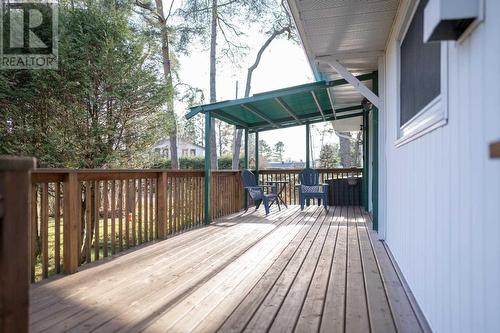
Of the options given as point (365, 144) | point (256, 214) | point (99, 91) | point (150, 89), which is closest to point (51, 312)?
point (99, 91)

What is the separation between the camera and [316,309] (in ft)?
7.53

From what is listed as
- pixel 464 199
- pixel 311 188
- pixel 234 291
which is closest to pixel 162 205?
pixel 234 291

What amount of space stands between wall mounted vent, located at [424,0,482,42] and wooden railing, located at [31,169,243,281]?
2.68 metres

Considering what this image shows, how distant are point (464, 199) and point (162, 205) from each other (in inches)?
146

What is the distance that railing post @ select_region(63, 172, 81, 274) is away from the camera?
302 cm

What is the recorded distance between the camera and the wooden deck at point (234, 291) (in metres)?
2.09

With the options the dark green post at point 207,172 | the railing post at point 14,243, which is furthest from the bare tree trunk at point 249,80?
Result: the railing post at point 14,243

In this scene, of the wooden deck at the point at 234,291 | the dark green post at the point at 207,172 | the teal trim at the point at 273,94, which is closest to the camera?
the wooden deck at the point at 234,291

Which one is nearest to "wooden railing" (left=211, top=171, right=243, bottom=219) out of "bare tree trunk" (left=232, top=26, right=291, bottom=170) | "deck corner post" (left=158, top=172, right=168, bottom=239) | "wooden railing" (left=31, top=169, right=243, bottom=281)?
"wooden railing" (left=31, top=169, right=243, bottom=281)

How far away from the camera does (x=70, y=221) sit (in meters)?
3.04

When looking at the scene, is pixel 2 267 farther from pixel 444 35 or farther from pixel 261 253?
pixel 261 253

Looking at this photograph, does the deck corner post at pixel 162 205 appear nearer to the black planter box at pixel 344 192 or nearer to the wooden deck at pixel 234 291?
the wooden deck at pixel 234 291

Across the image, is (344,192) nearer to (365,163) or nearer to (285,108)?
(365,163)

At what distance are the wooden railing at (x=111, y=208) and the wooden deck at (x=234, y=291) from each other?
9.6 inches
